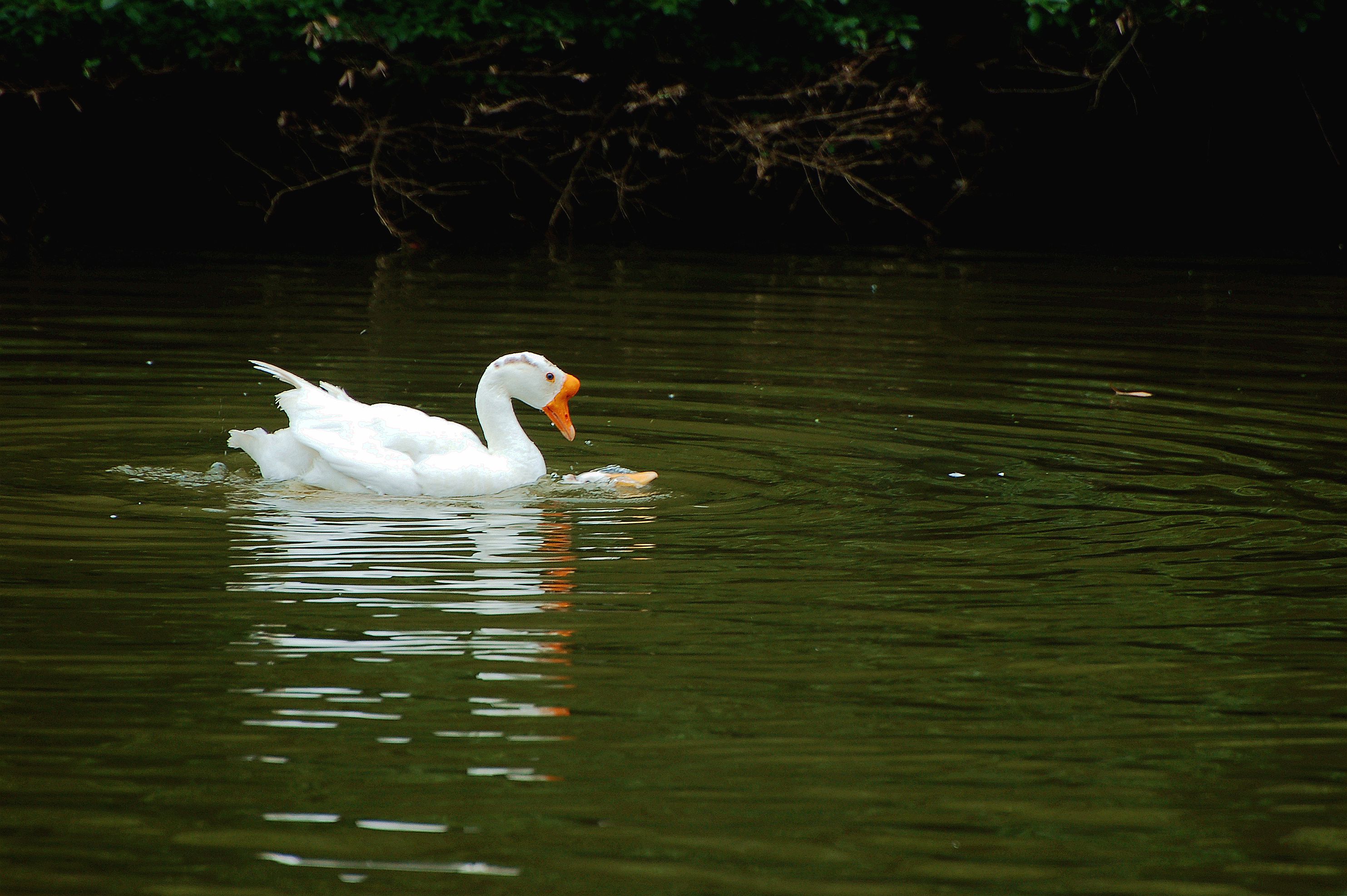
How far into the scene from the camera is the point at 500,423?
312 inches

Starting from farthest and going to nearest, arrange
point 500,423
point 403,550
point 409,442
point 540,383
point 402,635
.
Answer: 1. point 540,383
2. point 500,423
3. point 409,442
4. point 403,550
5. point 402,635

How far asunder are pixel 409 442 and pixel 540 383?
852 millimetres

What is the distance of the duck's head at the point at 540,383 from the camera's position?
8039mm

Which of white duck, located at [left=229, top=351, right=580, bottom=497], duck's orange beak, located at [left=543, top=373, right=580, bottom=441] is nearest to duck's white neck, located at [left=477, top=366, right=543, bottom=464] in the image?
white duck, located at [left=229, top=351, right=580, bottom=497]

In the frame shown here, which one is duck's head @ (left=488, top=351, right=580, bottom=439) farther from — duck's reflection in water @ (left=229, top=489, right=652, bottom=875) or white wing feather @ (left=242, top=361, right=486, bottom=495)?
duck's reflection in water @ (left=229, top=489, right=652, bottom=875)

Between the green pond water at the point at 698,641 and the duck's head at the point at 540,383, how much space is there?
1.35 feet

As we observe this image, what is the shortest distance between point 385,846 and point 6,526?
3729 mm

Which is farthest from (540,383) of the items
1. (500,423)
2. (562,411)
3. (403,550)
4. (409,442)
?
(403,550)

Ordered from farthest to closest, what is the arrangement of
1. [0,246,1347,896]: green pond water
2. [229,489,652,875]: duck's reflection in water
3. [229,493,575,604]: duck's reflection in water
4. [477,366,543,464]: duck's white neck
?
[477,366,543,464]: duck's white neck < [229,493,575,604]: duck's reflection in water < [229,489,652,875]: duck's reflection in water < [0,246,1347,896]: green pond water

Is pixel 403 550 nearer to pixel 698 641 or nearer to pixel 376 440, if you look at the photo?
pixel 376 440

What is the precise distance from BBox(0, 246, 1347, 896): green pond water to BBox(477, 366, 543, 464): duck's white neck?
8.3 inches

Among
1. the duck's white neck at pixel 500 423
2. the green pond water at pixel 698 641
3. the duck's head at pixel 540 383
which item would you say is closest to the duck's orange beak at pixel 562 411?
the duck's head at pixel 540 383

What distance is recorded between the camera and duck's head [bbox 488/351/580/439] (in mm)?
8039

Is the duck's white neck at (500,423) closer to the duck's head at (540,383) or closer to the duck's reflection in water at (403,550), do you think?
the duck's head at (540,383)
